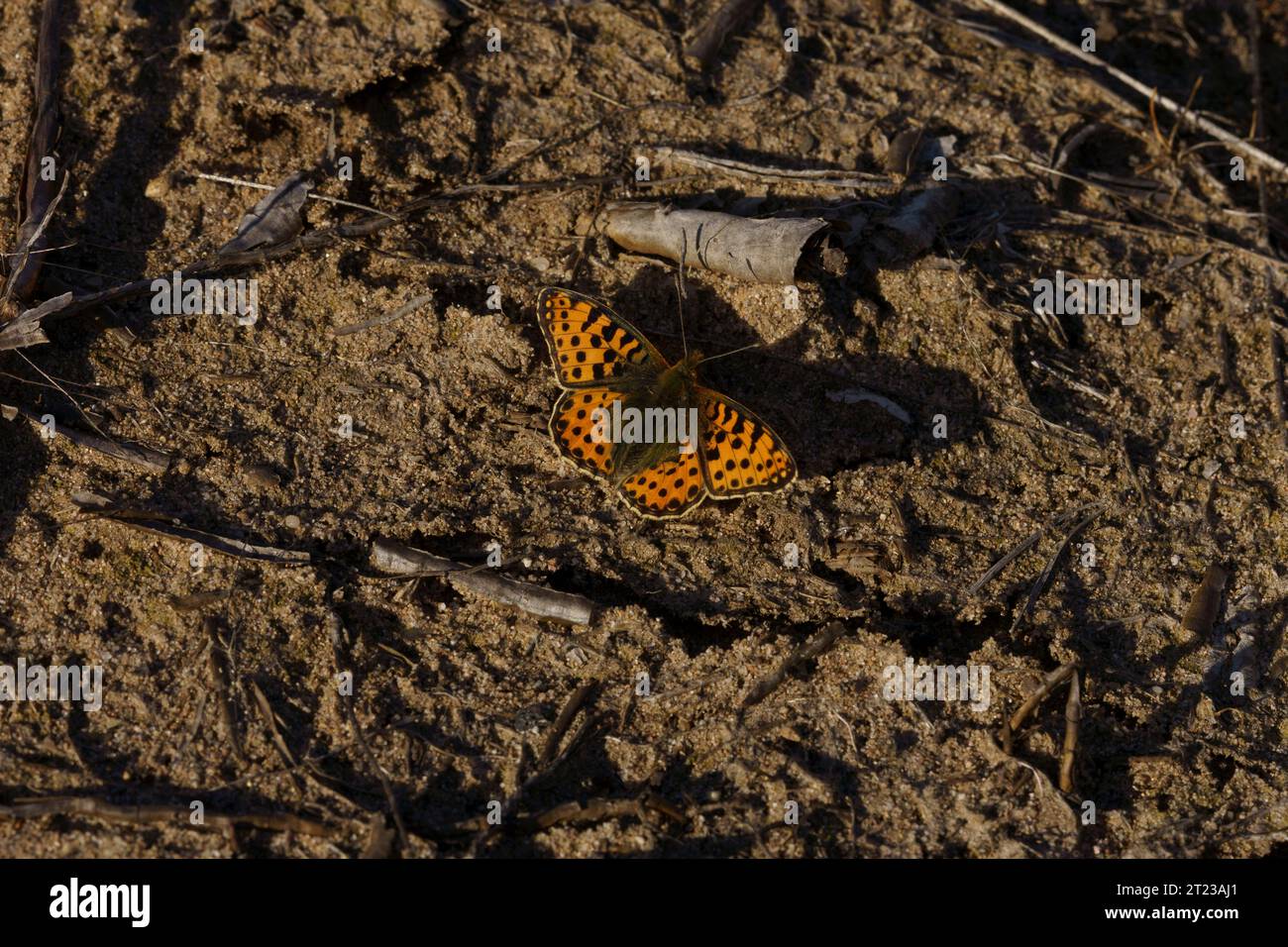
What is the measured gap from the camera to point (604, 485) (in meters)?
3.81

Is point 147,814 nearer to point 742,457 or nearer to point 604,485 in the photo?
point 604,485

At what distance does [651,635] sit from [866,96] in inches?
103

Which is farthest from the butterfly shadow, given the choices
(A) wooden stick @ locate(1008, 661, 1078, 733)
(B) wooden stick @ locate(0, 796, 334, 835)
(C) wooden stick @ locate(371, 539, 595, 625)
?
(B) wooden stick @ locate(0, 796, 334, 835)

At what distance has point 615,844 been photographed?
3.22 metres

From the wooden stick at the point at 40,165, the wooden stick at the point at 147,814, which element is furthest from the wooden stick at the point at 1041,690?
the wooden stick at the point at 40,165

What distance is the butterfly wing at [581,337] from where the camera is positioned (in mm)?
3797

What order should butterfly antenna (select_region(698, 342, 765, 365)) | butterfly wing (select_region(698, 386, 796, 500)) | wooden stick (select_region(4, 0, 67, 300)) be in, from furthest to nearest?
butterfly antenna (select_region(698, 342, 765, 365)) < wooden stick (select_region(4, 0, 67, 300)) < butterfly wing (select_region(698, 386, 796, 500))

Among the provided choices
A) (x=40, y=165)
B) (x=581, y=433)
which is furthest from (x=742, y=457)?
(x=40, y=165)

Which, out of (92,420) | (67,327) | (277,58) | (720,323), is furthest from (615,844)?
(277,58)

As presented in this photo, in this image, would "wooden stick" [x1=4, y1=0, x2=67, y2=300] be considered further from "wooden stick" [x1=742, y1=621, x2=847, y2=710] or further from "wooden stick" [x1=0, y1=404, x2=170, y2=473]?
"wooden stick" [x1=742, y1=621, x2=847, y2=710]

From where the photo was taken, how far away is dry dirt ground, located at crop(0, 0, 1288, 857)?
10.9ft

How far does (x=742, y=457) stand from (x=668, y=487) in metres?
0.28

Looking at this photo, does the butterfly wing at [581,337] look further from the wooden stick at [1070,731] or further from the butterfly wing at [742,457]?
the wooden stick at [1070,731]

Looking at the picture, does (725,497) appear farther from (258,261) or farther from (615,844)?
(258,261)
